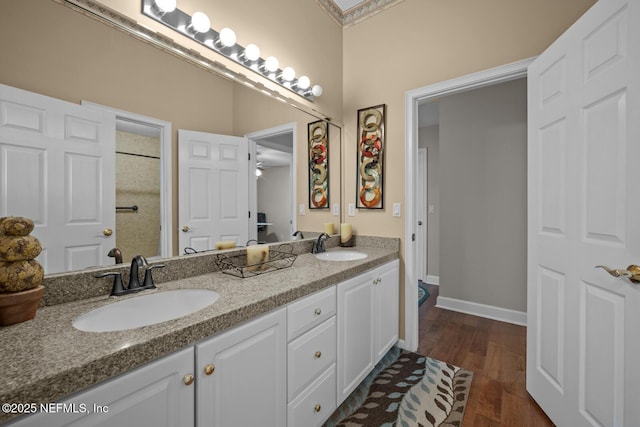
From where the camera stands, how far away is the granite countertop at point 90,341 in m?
0.55

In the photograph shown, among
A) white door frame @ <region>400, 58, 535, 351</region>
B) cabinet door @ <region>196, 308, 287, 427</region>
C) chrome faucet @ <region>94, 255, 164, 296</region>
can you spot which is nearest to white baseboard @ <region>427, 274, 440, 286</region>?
white door frame @ <region>400, 58, 535, 351</region>

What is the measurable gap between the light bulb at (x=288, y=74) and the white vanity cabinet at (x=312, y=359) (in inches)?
56.4

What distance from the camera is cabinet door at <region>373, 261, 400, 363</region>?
186 centimetres

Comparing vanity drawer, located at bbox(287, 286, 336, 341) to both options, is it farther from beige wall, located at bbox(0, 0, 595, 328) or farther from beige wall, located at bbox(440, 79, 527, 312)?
beige wall, located at bbox(440, 79, 527, 312)

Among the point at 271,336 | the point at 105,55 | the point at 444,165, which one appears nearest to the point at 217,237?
the point at 271,336

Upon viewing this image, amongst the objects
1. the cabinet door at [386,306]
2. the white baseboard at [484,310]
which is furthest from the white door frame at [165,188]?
the white baseboard at [484,310]

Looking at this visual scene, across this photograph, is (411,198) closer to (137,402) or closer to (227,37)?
(227,37)

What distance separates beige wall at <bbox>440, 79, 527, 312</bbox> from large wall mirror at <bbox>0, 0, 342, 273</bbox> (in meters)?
2.25

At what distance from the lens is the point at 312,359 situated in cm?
128

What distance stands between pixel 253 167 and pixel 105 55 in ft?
2.55

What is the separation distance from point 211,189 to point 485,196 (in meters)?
2.70

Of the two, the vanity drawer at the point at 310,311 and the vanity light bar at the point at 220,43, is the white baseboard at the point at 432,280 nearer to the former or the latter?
the vanity drawer at the point at 310,311

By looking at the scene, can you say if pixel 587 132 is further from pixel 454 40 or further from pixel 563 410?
pixel 563 410

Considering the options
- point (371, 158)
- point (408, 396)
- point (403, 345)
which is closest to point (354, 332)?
point (408, 396)
